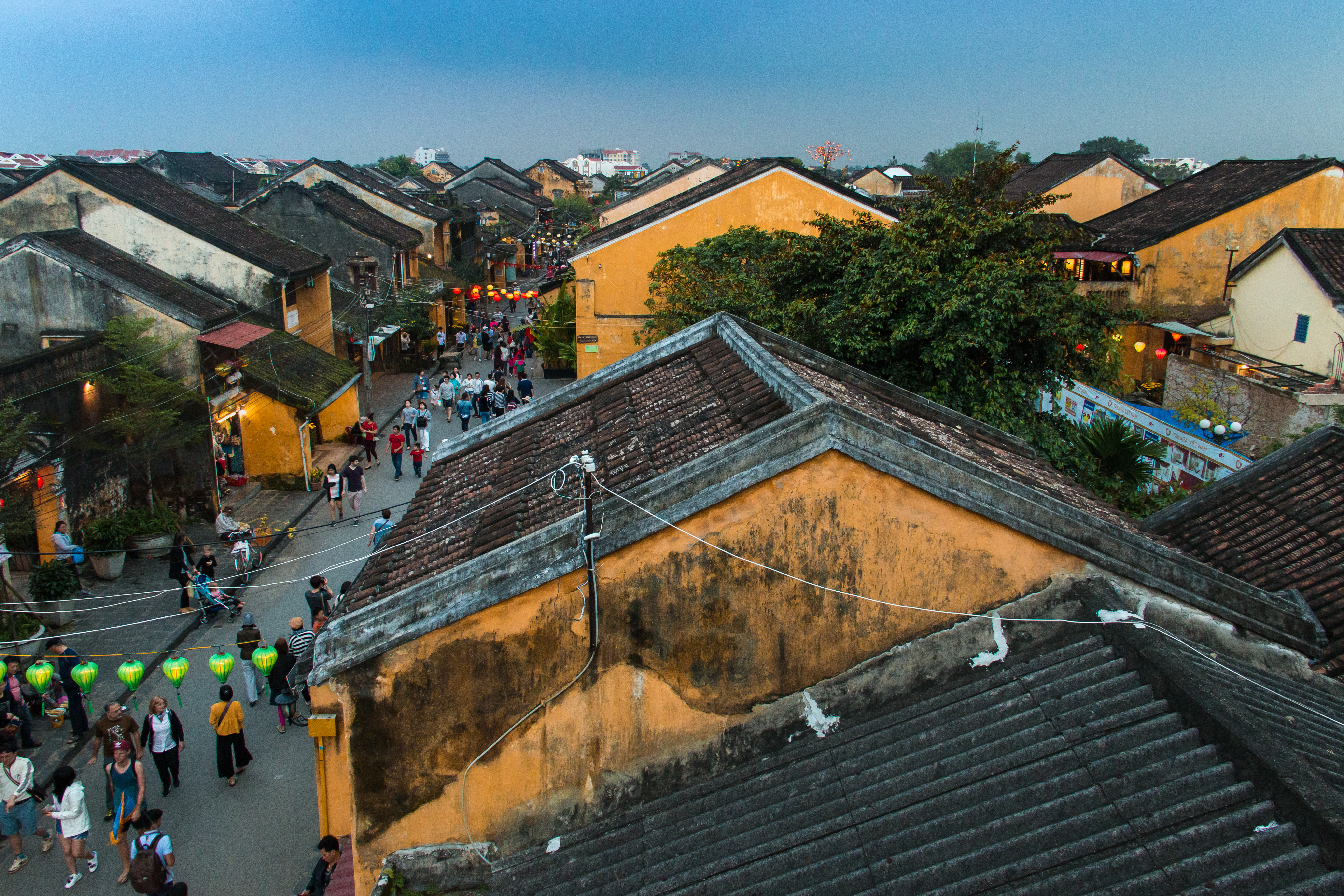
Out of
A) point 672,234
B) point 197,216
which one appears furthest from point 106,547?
point 672,234

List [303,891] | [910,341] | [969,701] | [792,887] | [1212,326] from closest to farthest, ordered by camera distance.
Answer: [792,887] < [969,701] < [303,891] < [910,341] < [1212,326]

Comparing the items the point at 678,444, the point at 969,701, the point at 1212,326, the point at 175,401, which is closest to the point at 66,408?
the point at 175,401

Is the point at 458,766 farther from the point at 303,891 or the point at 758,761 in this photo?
the point at 303,891

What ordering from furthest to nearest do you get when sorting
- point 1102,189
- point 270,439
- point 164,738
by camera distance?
point 1102,189, point 270,439, point 164,738

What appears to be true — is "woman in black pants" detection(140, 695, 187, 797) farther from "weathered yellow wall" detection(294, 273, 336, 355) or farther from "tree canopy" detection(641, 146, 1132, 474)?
"weathered yellow wall" detection(294, 273, 336, 355)

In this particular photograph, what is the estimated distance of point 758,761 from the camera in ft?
21.1

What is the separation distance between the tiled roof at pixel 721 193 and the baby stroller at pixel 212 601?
13.7m

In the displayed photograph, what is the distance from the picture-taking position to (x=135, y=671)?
11031 mm

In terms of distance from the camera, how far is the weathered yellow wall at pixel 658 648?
20.7 ft

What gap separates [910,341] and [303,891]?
10384 millimetres

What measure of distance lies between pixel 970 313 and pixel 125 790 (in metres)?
11.8

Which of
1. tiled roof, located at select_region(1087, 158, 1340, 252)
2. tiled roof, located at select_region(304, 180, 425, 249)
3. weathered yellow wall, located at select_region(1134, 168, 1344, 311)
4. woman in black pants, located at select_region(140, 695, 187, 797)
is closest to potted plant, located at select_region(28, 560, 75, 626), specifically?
woman in black pants, located at select_region(140, 695, 187, 797)

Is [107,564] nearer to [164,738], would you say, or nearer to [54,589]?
[54,589]

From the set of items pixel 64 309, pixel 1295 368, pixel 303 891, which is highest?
pixel 64 309
